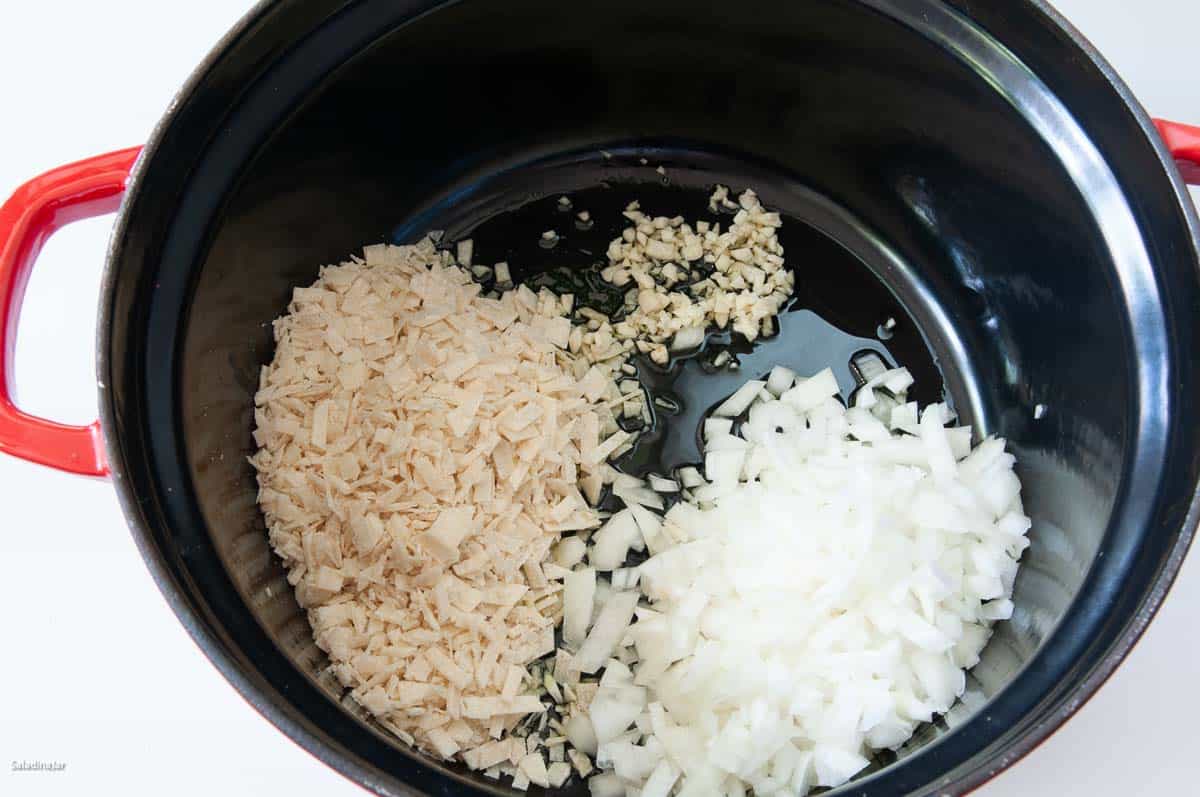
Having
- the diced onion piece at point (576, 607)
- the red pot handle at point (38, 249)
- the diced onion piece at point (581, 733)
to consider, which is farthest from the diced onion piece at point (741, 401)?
the red pot handle at point (38, 249)

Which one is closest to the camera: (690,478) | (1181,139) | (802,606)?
(1181,139)

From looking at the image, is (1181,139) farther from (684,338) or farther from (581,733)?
(581,733)

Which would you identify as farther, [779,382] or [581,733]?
[779,382]

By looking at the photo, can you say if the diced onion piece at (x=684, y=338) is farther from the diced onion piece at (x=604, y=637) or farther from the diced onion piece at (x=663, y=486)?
the diced onion piece at (x=604, y=637)

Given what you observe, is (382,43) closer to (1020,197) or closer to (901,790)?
(1020,197)

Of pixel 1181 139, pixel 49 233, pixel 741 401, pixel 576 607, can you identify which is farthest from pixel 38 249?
pixel 1181 139

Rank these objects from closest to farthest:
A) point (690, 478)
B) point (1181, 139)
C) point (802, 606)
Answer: point (1181, 139) → point (802, 606) → point (690, 478)

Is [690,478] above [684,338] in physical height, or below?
below

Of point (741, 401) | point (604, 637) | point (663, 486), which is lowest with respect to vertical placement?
point (604, 637)
